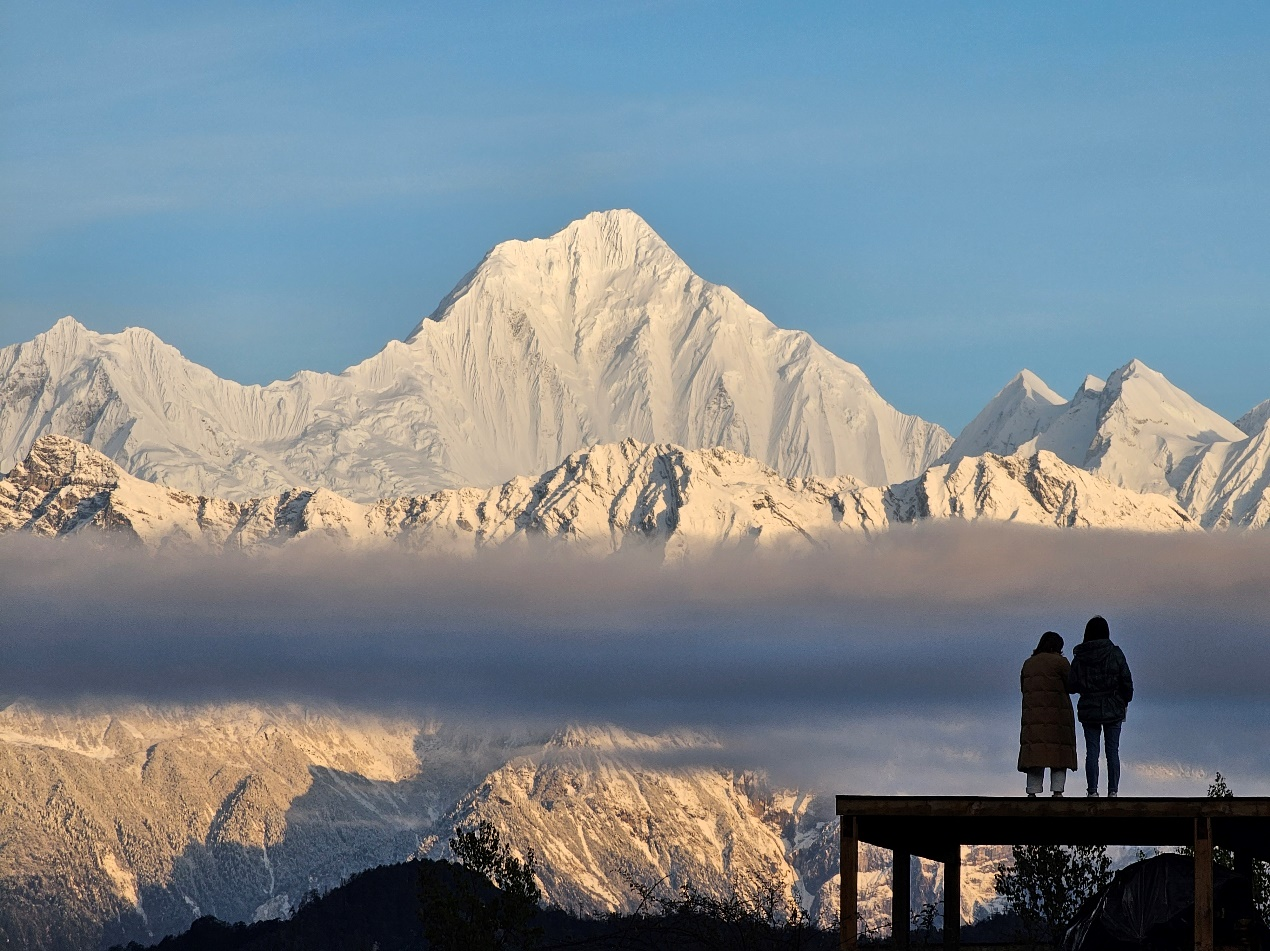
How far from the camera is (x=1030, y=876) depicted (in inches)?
2625

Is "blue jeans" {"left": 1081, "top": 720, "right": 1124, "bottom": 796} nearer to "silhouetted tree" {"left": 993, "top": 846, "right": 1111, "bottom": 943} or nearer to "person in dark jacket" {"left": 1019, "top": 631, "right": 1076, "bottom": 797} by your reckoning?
"person in dark jacket" {"left": 1019, "top": 631, "right": 1076, "bottom": 797}

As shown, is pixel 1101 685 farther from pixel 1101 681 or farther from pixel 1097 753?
pixel 1097 753

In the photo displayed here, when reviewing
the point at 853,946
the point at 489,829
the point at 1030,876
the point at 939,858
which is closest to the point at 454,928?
the point at 489,829

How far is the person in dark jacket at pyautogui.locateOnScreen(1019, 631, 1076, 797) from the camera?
1670 inches

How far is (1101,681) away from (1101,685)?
82 mm

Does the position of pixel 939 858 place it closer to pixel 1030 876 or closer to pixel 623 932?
pixel 623 932

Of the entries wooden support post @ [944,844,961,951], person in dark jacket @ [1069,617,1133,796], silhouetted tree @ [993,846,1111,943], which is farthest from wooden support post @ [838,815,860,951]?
silhouetted tree @ [993,846,1111,943]

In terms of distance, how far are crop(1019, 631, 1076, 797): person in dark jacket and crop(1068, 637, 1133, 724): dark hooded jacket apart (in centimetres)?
27

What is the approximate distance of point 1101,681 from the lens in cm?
4241

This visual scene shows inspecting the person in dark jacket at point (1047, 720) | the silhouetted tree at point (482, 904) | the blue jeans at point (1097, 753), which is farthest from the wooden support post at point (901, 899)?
the silhouetted tree at point (482, 904)

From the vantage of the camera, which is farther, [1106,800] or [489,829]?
[489,829]

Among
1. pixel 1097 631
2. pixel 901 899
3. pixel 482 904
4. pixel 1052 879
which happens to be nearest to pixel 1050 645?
pixel 1097 631

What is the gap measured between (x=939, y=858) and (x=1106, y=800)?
1161 centimetres

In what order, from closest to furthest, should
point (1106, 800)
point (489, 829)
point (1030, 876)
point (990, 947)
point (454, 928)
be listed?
point (1106, 800) → point (990, 947) → point (1030, 876) → point (454, 928) → point (489, 829)
